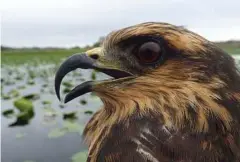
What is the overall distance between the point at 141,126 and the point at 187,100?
0.36 meters

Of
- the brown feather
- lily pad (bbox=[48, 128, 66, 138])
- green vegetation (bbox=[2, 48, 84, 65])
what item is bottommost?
green vegetation (bbox=[2, 48, 84, 65])

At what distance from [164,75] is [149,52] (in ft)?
0.65

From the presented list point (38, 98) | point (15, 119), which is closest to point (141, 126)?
point (15, 119)

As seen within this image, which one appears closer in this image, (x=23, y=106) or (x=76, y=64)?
(x=76, y=64)

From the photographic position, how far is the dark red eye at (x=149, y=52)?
278 cm

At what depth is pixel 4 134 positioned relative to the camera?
7723 millimetres

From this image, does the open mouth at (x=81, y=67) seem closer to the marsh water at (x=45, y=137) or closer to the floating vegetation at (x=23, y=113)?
the marsh water at (x=45, y=137)

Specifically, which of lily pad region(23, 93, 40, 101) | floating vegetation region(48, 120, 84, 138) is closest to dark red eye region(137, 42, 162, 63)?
floating vegetation region(48, 120, 84, 138)

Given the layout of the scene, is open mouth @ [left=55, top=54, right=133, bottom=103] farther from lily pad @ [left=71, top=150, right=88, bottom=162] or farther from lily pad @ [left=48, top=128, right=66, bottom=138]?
lily pad @ [left=48, top=128, right=66, bottom=138]

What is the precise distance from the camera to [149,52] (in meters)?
2.82

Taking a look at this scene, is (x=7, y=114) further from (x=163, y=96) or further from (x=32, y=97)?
(x=163, y=96)

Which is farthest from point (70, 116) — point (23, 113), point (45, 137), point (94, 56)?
point (94, 56)

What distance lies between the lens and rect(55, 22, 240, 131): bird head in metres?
2.70

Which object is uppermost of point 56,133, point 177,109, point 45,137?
point 177,109
